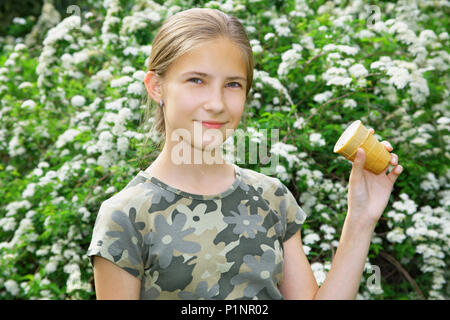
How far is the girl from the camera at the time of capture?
1.36m

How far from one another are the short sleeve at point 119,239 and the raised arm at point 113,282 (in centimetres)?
2

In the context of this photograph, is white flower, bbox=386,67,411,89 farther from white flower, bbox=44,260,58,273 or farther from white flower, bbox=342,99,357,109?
white flower, bbox=44,260,58,273

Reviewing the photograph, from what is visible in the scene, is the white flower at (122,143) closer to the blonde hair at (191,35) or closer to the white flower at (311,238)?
the white flower at (311,238)

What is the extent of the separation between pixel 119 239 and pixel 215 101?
16.8 inches

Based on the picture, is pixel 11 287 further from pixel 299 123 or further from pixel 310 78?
pixel 310 78

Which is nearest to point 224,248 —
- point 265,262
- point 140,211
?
point 265,262

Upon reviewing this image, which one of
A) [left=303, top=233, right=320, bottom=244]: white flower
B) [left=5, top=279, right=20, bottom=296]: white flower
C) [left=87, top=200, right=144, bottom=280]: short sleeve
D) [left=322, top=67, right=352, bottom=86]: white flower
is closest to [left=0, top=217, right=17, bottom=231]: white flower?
[left=5, top=279, right=20, bottom=296]: white flower

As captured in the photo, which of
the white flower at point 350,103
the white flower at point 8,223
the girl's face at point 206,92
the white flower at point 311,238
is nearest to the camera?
the girl's face at point 206,92

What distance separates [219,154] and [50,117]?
2968 mm

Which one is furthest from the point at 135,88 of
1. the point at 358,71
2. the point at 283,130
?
the point at 358,71

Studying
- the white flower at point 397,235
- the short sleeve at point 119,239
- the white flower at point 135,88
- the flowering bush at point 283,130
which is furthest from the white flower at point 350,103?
the short sleeve at point 119,239

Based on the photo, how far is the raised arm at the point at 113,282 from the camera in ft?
4.34

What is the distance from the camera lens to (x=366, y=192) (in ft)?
4.87
